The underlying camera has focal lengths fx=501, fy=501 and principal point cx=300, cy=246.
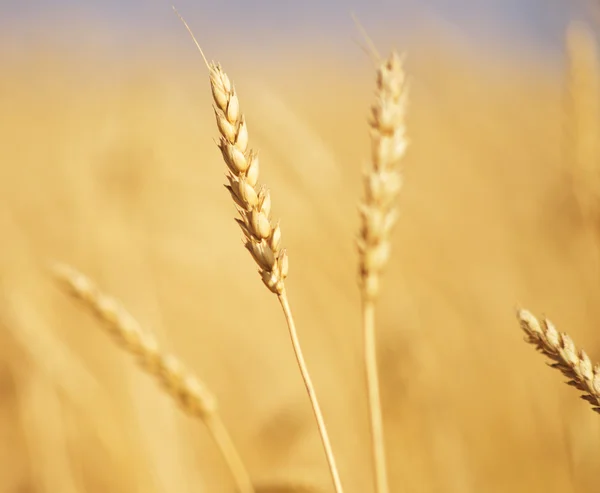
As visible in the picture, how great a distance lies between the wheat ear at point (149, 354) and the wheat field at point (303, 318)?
0.21m

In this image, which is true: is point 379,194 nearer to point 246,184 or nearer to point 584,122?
point 246,184

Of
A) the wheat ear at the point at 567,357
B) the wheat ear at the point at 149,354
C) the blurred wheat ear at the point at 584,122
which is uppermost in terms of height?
the blurred wheat ear at the point at 584,122

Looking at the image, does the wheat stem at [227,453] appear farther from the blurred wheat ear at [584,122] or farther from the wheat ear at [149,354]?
the blurred wheat ear at [584,122]

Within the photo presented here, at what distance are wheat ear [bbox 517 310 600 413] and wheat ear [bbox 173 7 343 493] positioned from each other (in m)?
0.21

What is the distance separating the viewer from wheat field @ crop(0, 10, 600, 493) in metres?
1.44

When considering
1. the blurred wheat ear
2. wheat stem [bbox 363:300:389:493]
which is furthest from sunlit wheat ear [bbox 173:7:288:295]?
the blurred wheat ear

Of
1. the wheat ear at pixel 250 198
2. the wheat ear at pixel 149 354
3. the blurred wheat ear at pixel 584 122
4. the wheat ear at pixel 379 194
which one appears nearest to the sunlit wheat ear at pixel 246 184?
the wheat ear at pixel 250 198

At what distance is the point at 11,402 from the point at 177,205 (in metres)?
1.17

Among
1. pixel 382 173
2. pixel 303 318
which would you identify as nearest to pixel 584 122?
pixel 382 173

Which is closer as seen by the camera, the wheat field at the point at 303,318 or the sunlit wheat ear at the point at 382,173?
the sunlit wheat ear at the point at 382,173

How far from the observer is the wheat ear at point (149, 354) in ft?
2.58

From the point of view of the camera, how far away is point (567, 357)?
0.43 meters

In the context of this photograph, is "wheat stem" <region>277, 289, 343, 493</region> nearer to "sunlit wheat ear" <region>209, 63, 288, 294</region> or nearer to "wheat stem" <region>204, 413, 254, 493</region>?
"sunlit wheat ear" <region>209, 63, 288, 294</region>

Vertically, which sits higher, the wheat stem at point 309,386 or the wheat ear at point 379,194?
the wheat ear at point 379,194
